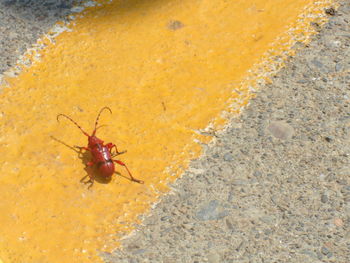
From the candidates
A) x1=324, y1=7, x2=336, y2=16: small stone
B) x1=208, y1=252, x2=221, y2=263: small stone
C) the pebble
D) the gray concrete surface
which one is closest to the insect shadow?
x1=208, y1=252, x2=221, y2=263: small stone

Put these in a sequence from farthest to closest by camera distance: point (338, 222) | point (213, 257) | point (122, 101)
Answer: point (122, 101) → point (338, 222) → point (213, 257)

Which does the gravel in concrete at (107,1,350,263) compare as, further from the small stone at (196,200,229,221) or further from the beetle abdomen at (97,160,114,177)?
the beetle abdomen at (97,160,114,177)

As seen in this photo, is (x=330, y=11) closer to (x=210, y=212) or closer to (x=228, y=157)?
(x=228, y=157)

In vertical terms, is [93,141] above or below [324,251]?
above

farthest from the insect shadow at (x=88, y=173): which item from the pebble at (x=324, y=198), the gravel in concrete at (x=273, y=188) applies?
the pebble at (x=324, y=198)

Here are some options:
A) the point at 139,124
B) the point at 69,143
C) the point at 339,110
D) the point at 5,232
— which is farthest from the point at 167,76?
the point at 5,232

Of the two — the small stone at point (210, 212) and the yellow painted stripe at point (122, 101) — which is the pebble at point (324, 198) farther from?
the yellow painted stripe at point (122, 101)

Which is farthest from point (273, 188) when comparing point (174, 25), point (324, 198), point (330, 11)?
point (330, 11)

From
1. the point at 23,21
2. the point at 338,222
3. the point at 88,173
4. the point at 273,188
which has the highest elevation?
the point at 23,21

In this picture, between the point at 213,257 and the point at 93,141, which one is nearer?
the point at 213,257
